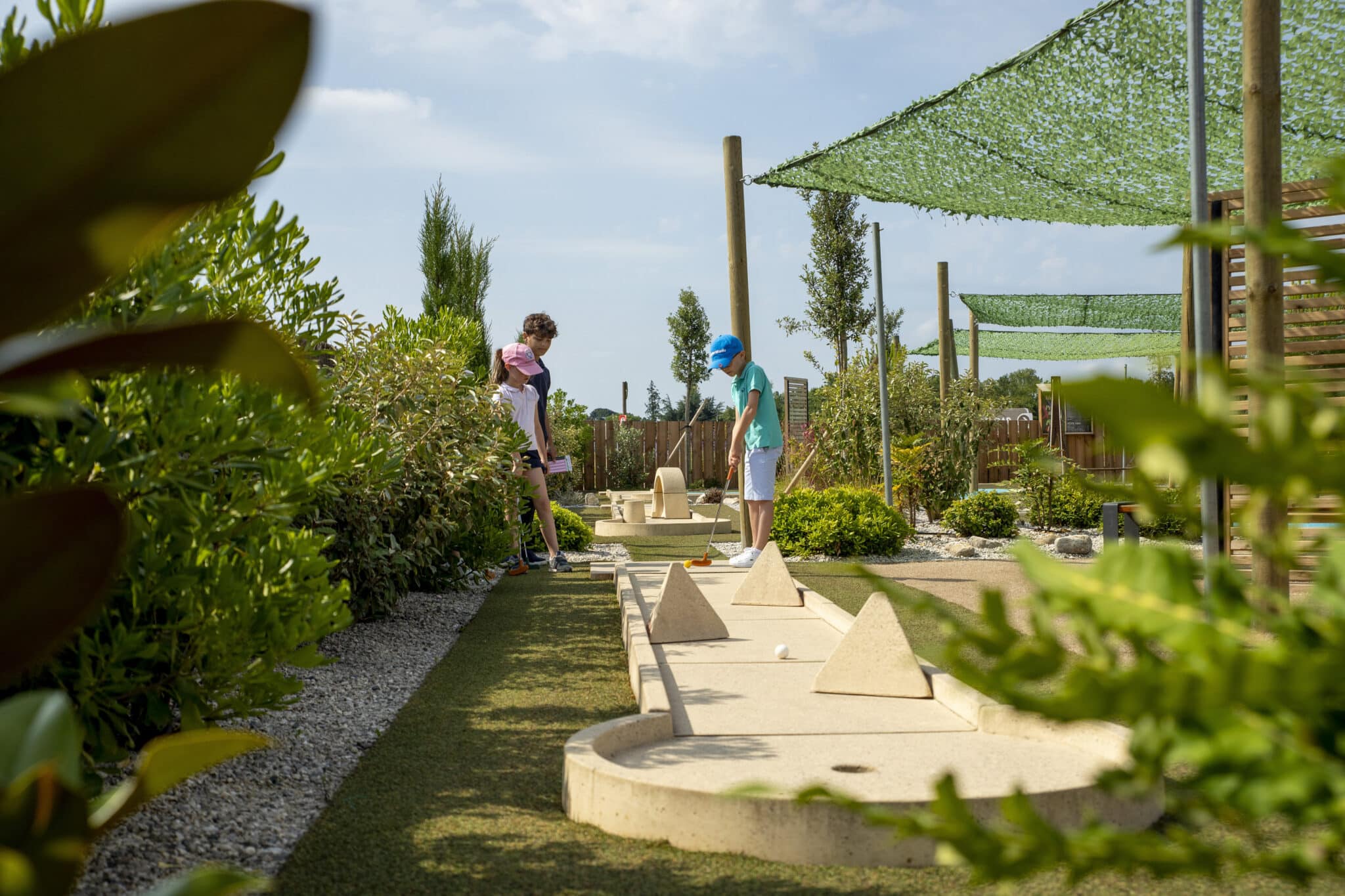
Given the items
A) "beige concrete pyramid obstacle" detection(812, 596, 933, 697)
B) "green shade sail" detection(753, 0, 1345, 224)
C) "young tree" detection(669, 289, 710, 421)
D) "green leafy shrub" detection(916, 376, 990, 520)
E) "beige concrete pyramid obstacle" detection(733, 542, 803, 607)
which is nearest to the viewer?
"beige concrete pyramid obstacle" detection(812, 596, 933, 697)

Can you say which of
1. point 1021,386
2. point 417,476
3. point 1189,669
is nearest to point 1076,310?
point 417,476

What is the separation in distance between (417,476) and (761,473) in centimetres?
316

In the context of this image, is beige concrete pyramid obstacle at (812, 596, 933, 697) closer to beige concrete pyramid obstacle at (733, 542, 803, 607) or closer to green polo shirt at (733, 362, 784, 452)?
beige concrete pyramid obstacle at (733, 542, 803, 607)

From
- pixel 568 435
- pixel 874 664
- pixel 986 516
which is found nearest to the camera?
pixel 874 664

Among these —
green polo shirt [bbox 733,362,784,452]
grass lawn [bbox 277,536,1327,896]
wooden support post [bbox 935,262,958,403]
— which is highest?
wooden support post [bbox 935,262,958,403]

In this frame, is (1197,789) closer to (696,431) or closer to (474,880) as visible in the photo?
(474,880)

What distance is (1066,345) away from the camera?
24125 mm

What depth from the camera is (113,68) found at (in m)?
0.41

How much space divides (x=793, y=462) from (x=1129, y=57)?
850cm

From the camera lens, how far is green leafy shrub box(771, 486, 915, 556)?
9.68 metres

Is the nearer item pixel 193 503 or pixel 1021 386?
pixel 193 503

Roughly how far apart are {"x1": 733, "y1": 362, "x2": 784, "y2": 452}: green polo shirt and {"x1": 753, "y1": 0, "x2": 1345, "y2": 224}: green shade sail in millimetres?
1890

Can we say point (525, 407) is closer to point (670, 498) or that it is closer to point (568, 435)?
point (670, 498)

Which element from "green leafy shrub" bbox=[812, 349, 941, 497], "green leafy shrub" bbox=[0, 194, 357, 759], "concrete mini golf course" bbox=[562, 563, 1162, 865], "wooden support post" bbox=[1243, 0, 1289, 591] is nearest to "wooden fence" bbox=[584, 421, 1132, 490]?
"green leafy shrub" bbox=[812, 349, 941, 497]
